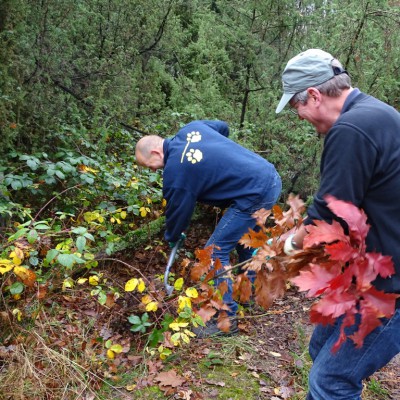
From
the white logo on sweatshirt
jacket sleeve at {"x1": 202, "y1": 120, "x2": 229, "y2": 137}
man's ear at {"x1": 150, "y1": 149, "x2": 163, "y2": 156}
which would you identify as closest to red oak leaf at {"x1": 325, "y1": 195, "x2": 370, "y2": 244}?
the white logo on sweatshirt

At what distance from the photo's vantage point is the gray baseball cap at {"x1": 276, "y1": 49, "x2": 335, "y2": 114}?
1950mm

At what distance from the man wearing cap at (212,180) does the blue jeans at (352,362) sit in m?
1.58

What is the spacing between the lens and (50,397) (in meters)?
2.68

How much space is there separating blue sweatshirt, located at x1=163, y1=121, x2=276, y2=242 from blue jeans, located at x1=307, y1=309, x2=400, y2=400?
5.61ft

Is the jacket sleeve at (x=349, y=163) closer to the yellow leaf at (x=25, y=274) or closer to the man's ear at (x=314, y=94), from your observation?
the man's ear at (x=314, y=94)

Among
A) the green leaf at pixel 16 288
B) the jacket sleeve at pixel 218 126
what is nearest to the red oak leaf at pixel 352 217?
the green leaf at pixel 16 288

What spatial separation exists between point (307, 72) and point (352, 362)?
1.26 meters

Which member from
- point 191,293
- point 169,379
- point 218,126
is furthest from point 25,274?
point 218,126

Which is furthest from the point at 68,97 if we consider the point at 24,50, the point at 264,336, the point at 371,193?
the point at 371,193

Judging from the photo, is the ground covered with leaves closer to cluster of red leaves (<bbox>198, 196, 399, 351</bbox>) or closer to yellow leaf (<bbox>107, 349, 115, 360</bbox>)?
yellow leaf (<bbox>107, 349, 115, 360</bbox>)

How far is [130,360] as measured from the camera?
322cm

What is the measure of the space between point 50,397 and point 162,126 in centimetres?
364

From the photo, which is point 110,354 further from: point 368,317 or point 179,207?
point 368,317

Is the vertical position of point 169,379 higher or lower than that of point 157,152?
lower
